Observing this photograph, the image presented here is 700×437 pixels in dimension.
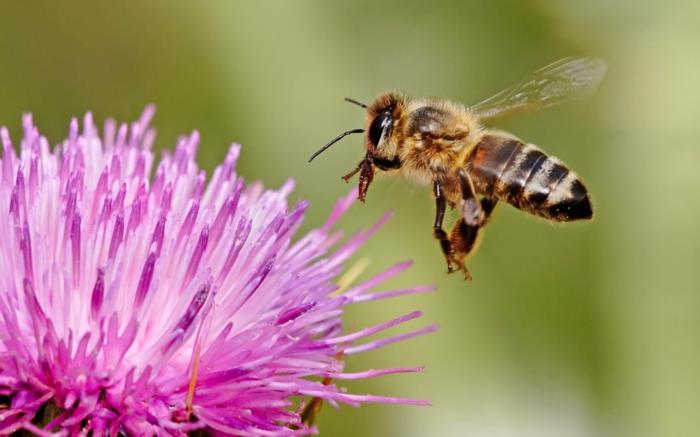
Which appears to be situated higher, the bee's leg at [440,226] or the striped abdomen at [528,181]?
the striped abdomen at [528,181]

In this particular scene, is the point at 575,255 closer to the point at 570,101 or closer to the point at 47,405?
the point at 570,101

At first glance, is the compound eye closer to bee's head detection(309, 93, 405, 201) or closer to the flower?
bee's head detection(309, 93, 405, 201)

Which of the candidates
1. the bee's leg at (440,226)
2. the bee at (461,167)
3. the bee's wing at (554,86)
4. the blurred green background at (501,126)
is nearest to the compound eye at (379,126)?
the bee at (461,167)

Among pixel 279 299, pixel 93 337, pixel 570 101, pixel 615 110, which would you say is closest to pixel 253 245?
pixel 279 299

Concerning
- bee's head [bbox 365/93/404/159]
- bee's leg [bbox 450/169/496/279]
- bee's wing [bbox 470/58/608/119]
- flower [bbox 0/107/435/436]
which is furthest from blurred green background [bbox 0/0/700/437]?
flower [bbox 0/107/435/436]

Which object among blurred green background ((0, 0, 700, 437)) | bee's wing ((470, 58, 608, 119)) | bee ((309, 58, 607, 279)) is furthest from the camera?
blurred green background ((0, 0, 700, 437))

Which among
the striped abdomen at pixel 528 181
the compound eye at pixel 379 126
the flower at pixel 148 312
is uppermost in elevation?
the compound eye at pixel 379 126

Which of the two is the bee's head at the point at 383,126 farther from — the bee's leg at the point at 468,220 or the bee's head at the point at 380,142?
the bee's leg at the point at 468,220

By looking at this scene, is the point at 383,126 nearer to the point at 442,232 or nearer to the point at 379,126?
the point at 379,126
